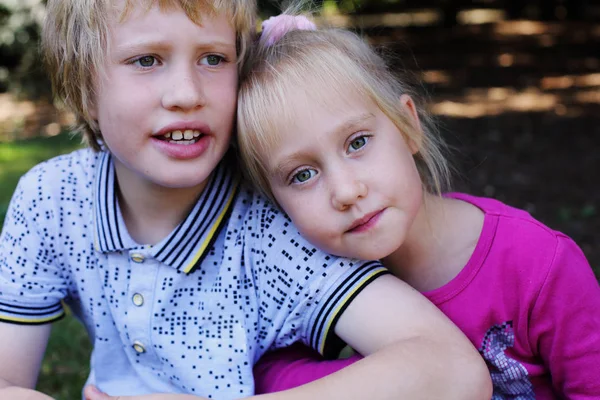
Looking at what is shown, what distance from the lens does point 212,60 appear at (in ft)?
7.00

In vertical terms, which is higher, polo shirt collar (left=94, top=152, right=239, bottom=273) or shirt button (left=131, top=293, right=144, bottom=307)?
polo shirt collar (left=94, top=152, right=239, bottom=273)

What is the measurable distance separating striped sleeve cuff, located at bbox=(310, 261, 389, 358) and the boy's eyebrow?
320 millimetres

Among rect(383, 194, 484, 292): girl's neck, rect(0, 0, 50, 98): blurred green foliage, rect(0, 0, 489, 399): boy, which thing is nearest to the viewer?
rect(0, 0, 489, 399): boy

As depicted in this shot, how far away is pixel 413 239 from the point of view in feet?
7.34

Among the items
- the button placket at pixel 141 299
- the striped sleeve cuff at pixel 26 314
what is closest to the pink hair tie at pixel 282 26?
the button placket at pixel 141 299

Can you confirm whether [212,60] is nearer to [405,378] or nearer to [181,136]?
[181,136]

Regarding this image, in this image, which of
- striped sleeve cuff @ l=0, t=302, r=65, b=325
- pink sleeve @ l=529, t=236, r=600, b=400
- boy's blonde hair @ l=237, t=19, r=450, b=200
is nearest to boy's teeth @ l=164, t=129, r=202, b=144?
boy's blonde hair @ l=237, t=19, r=450, b=200

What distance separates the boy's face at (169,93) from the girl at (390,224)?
0.30 ft

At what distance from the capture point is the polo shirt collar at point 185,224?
224 centimetres

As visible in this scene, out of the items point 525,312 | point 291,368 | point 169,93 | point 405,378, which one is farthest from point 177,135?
point 525,312

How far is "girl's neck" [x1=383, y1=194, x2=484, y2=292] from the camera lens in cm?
218

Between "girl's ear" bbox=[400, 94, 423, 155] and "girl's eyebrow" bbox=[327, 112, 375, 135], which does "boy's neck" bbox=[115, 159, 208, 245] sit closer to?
"girl's eyebrow" bbox=[327, 112, 375, 135]

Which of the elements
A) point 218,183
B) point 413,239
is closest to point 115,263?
point 218,183

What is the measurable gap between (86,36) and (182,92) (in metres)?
0.35
